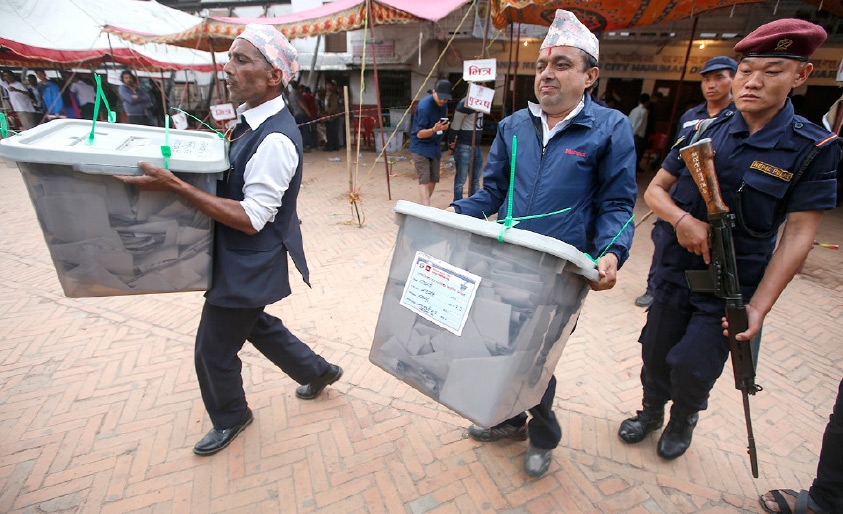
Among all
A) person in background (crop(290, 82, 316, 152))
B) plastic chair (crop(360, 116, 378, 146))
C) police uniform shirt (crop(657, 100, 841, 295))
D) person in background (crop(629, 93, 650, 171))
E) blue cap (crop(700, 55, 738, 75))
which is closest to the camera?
police uniform shirt (crop(657, 100, 841, 295))

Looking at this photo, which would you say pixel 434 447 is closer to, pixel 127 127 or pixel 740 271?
pixel 740 271

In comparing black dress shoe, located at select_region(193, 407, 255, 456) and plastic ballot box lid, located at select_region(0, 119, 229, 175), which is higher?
plastic ballot box lid, located at select_region(0, 119, 229, 175)

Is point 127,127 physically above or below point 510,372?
above

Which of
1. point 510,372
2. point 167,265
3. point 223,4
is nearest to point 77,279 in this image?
point 167,265

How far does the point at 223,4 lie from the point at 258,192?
18765mm

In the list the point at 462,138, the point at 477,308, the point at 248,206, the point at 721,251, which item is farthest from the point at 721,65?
the point at 248,206

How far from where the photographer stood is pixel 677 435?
93.7 inches

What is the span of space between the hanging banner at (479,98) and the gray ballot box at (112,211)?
438 centimetres

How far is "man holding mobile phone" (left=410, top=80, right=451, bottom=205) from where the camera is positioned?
5.93 metres

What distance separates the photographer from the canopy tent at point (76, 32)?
11.2 m

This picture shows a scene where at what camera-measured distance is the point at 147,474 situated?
2281mm

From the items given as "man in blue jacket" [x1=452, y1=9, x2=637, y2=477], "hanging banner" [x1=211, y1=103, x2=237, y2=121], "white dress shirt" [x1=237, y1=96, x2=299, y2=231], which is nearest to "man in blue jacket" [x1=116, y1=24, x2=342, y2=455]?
"white dress shirt" [x1=237, y1=96, x2=299, y2=231]

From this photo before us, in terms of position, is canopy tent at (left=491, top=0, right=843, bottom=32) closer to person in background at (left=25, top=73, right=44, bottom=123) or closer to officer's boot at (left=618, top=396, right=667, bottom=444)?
officer's boot at (left=618, top=396, right=667, bottom=444)

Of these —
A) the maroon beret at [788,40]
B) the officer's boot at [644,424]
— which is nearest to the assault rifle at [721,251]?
Answer: the maroon beret at [788,40]
